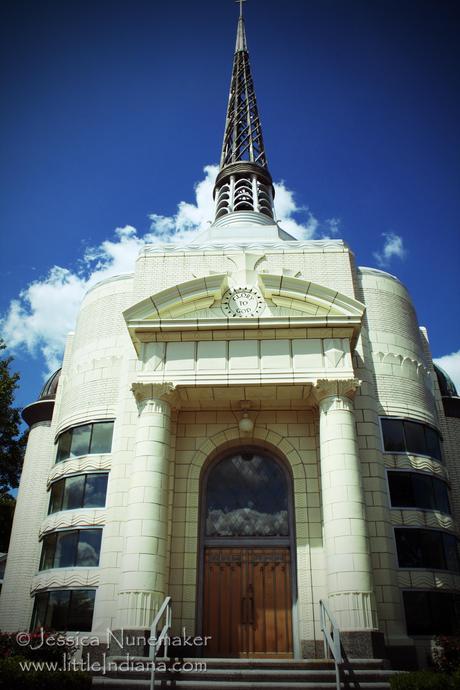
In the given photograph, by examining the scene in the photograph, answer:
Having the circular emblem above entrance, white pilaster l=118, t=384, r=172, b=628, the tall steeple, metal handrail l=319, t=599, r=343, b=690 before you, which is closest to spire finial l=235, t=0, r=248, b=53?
the tall steeple

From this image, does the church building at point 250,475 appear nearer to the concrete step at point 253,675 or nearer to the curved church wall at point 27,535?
the curved church wall at point 27,535

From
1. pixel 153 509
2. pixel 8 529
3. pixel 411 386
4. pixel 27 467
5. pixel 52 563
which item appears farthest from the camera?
pixel 8 529

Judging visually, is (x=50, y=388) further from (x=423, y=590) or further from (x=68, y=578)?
(x=423, y=590)

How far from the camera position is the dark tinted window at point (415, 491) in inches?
598

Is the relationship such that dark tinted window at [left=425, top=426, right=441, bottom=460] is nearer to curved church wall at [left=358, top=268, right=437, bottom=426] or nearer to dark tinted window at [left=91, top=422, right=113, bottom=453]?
curved church wall at [left=358, top=268, right=437, bottom=426]

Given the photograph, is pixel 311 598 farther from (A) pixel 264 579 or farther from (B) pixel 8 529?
(B) pixel 8 529

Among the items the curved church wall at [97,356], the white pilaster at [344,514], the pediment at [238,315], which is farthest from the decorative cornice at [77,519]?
the white pilaster at [344,514]

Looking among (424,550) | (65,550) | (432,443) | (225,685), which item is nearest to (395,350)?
(432,443)

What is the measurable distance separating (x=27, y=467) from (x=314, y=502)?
10347 millimetres

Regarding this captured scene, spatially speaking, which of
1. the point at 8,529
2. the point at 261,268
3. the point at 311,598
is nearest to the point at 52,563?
the point at 311,598

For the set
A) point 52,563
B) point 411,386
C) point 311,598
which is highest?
point 411,386

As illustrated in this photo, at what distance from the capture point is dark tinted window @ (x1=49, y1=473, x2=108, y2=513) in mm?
15531

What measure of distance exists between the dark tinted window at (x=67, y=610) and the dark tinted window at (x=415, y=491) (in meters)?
8.48

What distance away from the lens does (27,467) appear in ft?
63.2
